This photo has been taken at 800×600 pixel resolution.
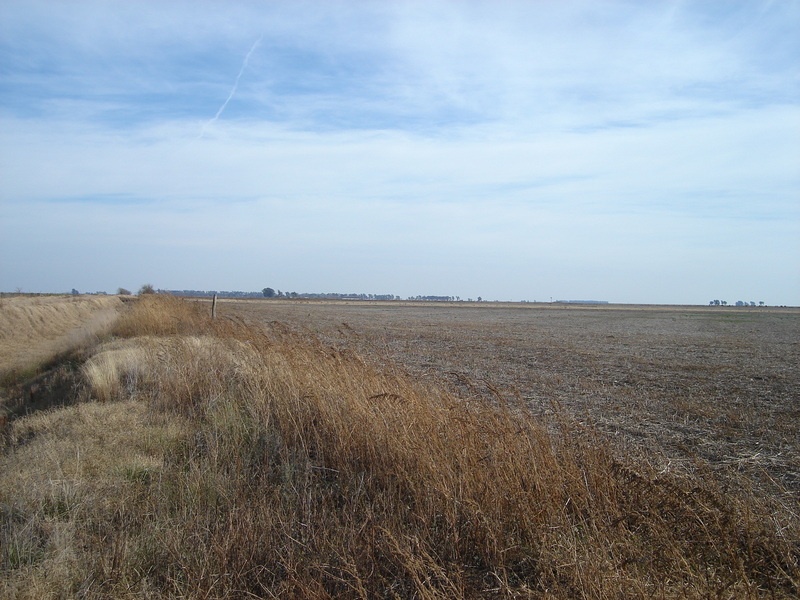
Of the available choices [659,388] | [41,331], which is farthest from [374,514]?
[41,331]

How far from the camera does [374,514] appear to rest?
3729 mm

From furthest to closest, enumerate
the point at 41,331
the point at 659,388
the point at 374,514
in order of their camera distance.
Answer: the point at 41,331
the point at 659,388
the point at 374,514

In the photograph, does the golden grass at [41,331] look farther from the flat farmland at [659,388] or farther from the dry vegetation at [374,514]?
the dry vegetation at [374,514]

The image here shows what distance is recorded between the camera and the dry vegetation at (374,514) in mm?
3051

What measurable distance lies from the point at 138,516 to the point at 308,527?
135cm

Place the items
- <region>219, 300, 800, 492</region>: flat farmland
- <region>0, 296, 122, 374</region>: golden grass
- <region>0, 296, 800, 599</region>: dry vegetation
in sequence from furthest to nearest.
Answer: <region>0, 296, 122, 374</region>: golden grass → <region>219, 300, 800, 492</region>: flat farmland → <region>0, 296, 800, 599</region>: dry vegetation

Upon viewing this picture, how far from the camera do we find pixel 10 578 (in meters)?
3.29

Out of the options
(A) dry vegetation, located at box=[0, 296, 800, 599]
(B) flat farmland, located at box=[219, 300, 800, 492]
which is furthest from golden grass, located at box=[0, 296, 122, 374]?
(A) dry vegetation, located at box=[0, 296, 800, 599]

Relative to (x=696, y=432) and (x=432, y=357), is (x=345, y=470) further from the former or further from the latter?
(x=432, y=357)

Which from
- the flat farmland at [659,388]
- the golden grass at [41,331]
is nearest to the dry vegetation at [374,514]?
the flat farmland at [659,388]

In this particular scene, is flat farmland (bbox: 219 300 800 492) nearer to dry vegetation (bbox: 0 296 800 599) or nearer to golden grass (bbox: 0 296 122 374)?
dry vegetation (bbox: 0 296 800 599)

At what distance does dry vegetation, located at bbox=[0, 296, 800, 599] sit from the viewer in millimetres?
3051

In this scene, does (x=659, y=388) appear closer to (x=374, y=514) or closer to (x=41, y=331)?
(x=374, y=514)

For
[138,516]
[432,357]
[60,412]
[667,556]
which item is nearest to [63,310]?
[432,357]
